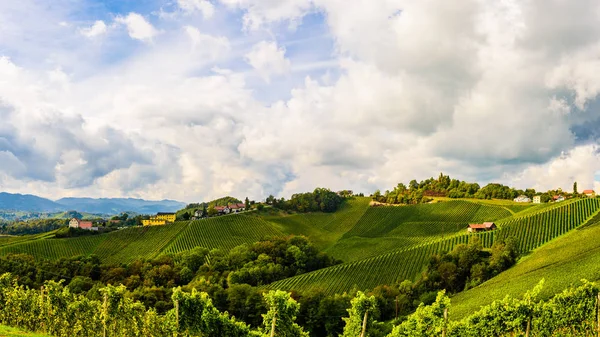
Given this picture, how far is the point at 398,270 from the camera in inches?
3246

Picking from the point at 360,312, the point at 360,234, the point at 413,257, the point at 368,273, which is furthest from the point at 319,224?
the point at 360,312

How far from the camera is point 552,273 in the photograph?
48844 millimetres

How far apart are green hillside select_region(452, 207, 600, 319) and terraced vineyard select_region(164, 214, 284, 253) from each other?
86.3 metres

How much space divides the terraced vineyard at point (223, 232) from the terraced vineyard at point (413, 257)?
4830 cm

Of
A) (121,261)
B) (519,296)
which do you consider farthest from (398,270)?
(121,261)

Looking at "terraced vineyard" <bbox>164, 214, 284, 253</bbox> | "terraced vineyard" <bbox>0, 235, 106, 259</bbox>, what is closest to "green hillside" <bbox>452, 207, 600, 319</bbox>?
"terraced vineyard" <bbox>164, 214, 284, 253</bbox>

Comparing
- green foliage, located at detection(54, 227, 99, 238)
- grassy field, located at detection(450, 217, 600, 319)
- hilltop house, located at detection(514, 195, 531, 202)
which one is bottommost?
grassy field, located at detection(450, 217, 600, 319)

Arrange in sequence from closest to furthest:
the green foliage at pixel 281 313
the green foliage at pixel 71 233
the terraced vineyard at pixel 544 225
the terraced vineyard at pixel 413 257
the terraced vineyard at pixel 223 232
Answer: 1. the green foliage at pixel 281 313
2. the terraced vineyard at pixel 413 257
3. the terraced vineyard at pixel 544 225
4. the green foliage at pixel 71 233
5. the terraced vineyard at pixel 223 232

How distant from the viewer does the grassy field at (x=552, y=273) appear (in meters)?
43.0

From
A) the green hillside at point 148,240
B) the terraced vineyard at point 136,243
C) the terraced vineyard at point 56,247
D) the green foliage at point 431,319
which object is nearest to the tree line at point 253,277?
the terraced vineyard at point 136,243

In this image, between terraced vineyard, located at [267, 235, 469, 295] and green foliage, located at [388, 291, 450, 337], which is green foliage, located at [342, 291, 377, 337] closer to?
green foliage, located at [388, 291, 450, 337]

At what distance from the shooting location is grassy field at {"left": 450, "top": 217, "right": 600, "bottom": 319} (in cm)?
4297

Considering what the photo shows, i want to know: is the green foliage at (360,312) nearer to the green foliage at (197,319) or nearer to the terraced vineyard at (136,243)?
the green foliage at (197,319)

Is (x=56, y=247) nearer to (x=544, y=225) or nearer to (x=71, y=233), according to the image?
(x=71, y=233)
